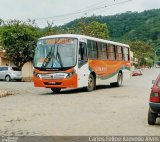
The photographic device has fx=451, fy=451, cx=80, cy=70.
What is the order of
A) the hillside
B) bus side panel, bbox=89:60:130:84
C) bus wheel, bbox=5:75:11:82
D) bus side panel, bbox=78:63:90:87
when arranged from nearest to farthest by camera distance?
bus side panel, bbox=78:63:90:87 < bus side panel, bbox=89:60:130:84 < bus wheel, bbox=5:75:11:82 < the hillside

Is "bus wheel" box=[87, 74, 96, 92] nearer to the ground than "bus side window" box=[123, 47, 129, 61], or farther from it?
nearer to the ground

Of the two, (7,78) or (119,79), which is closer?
(119,79)

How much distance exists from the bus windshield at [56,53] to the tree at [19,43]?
86.2 ft

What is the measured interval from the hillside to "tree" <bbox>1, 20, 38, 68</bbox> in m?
43.7

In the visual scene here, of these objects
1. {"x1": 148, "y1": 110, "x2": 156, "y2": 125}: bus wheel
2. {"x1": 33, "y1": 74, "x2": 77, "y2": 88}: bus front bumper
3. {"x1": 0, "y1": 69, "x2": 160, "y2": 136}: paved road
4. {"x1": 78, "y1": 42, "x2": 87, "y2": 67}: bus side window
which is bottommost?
{"x1": 0, "y1": 69, "x2": 160, "y2": 136}: paved road

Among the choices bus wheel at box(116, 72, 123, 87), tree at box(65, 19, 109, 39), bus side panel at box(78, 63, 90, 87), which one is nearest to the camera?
bus side panel at box(78, 63, 90, 87)

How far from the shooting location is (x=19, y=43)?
50.0 meters

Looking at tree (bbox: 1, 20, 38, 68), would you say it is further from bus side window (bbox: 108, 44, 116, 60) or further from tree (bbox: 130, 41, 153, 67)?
tree (bbox: 130, 41, 153, 67)

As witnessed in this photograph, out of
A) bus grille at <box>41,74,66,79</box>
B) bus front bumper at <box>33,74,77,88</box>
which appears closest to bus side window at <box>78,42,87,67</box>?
bus front bumper at <box>33,74,77,88</box>

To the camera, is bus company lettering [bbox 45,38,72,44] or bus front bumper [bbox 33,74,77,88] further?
bus company lettering [bbox 45,38,72,44]

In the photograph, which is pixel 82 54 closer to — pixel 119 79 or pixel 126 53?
pixel 119 79

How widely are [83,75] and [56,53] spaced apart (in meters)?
1.96

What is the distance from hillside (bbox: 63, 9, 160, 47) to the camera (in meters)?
105

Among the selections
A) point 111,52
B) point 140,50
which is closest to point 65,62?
point 111,52
